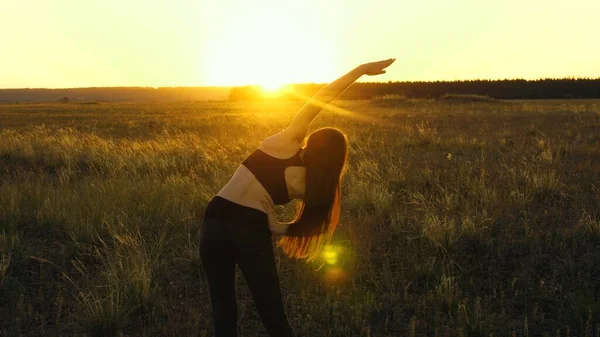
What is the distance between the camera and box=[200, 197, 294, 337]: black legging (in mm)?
2656

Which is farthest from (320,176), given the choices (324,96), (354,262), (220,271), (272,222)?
(354,262)

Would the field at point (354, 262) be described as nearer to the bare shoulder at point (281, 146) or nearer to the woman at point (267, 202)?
the woman at point (267, 202)

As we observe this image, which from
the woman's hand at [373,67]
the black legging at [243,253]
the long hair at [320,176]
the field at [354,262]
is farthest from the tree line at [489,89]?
the black legging at [243,253]

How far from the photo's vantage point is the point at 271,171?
265 centimetres

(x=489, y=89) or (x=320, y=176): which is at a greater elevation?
A: (x=320, y=176)

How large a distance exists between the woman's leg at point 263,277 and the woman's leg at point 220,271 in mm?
92

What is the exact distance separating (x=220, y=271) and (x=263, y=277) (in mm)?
263

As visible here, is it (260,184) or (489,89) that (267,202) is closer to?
(260,184)

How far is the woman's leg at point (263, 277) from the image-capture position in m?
2.67

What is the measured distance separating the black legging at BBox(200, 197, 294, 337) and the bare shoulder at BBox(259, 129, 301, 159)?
0.33 meters

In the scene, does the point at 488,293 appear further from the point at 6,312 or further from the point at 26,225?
the point at 26,225

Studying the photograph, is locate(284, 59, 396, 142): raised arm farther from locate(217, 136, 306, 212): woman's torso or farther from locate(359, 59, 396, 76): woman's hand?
locate(217, 136, 306, 212): woman's torso

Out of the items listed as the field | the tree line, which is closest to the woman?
the field

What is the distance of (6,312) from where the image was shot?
4273mm
